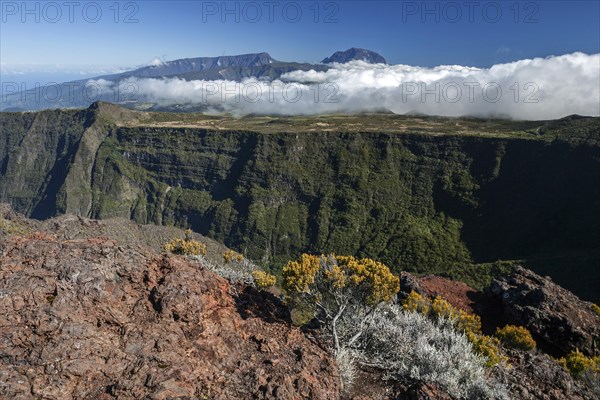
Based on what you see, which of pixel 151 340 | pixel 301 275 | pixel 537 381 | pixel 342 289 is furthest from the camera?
pixel 342 289

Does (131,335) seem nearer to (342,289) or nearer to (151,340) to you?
(151,340)

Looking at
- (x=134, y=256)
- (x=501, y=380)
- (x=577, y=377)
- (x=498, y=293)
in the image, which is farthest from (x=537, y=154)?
(x=134, y=256)

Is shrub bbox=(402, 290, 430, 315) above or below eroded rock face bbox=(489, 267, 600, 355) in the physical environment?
above

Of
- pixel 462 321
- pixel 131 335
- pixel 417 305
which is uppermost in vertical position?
pixel 131 335

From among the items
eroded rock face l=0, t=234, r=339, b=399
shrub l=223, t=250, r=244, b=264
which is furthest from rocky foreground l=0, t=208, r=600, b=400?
shrub l=223, t=250, r=244, b=264

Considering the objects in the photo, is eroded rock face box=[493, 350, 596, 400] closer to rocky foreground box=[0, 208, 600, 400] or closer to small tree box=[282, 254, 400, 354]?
rocky foreground box=[0, 208, 600, 400]

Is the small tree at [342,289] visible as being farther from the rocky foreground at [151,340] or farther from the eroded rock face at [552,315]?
the eroded rock face at [552,315]

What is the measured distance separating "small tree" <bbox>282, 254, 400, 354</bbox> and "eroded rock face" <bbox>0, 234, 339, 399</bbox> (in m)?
2.47

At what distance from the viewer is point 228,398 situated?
42.7 feet

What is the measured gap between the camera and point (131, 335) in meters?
14.5

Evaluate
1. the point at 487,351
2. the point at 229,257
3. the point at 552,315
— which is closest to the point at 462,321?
the point at 487,351

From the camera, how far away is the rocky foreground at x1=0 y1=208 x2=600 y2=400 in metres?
12.4

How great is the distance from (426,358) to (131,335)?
42.3 ft

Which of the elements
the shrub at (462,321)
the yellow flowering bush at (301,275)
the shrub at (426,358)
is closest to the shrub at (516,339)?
the shrub at (462,321)
